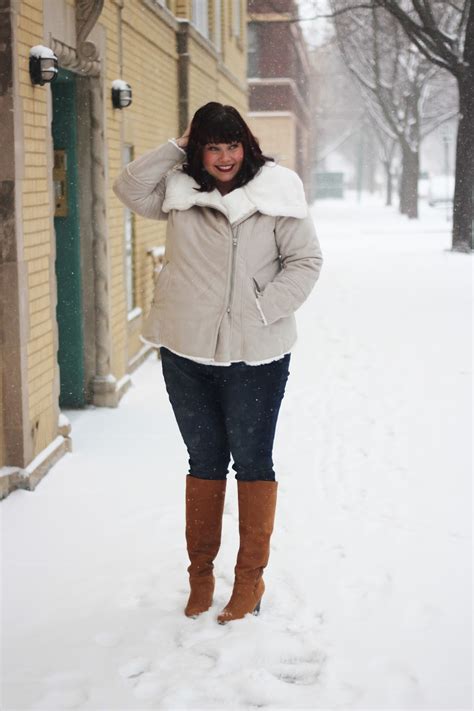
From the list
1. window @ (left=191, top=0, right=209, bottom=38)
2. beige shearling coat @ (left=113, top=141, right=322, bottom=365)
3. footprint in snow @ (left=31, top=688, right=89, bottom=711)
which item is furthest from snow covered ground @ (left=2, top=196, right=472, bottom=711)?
window @ (left=191, top=0, right=209, bottom=38)

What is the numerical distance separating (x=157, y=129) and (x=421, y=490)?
6.50 m

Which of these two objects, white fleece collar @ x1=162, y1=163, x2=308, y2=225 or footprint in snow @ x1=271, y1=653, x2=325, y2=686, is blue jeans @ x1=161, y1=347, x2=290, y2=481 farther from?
footprint in snow @ x1=271, y1=653, x2=325, y2=686

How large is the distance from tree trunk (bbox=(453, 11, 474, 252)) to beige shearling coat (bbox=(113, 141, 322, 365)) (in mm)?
16677

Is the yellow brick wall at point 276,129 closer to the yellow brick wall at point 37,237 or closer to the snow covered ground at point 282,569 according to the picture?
the snow covered ground at point 282,569

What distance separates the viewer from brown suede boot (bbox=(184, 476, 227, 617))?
162 inches

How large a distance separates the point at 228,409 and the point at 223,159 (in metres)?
0.93

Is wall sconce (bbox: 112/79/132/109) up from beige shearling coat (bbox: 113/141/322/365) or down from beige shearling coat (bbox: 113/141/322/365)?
up

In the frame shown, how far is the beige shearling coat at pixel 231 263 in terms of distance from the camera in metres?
3.82

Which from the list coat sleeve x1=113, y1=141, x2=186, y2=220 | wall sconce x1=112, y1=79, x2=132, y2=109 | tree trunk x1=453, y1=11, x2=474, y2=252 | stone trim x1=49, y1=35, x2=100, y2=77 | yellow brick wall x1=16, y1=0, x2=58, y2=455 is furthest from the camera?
tree trunk x1=453, y1=11, x2=474, y2=252

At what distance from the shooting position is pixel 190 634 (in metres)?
3.99

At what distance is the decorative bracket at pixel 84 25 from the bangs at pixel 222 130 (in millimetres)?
3564

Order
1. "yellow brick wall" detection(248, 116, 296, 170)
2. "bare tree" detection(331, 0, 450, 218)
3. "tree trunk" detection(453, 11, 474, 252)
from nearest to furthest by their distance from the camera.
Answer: "tree trunk" detection(453, 11, 474, 252) → "bare tree" detection(331, 0, 450, 218) → "yellow brick wall" detection(248, 116, 296, 170)

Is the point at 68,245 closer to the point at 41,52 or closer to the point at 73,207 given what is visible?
the point at 73,207

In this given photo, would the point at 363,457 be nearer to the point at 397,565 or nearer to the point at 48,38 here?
the point at 397,565
